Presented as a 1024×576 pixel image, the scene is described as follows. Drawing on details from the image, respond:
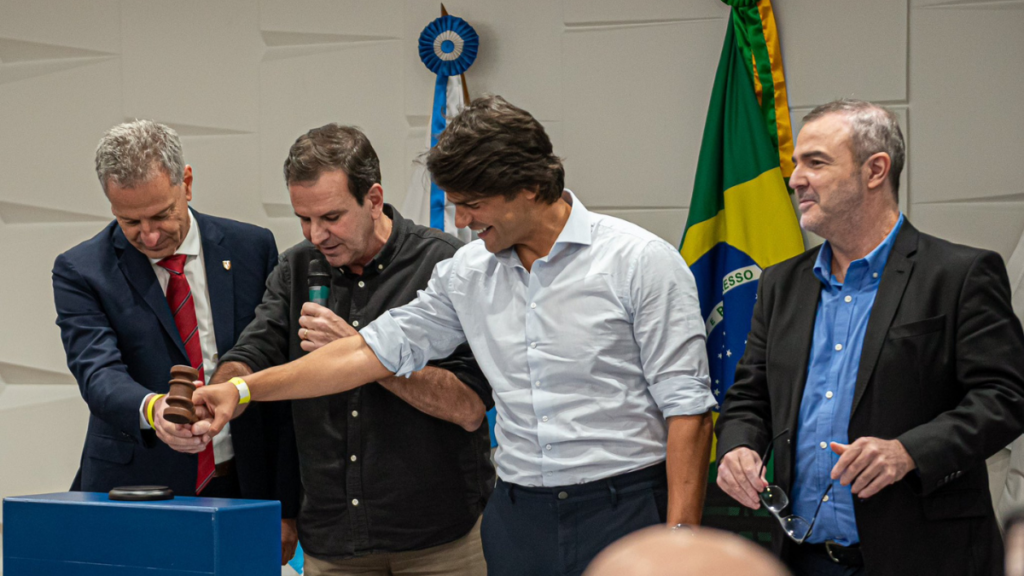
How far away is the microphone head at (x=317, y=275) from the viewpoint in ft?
8.01

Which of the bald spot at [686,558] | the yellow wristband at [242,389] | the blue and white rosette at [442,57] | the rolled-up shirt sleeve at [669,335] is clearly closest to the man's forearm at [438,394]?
the yellow wristband at [242,389]

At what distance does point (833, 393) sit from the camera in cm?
200

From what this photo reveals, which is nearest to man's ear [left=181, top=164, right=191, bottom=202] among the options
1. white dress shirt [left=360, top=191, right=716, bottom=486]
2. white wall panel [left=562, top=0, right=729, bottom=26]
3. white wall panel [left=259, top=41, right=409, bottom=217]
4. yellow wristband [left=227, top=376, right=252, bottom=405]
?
yellow wristband [left=227, top=376, right=252, bottom=405]

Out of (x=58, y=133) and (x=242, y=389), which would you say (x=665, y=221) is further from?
(x=58, y=133)

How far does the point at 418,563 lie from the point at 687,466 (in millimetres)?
809

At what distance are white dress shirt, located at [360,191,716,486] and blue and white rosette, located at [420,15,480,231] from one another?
1689mm

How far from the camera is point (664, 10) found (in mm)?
3762

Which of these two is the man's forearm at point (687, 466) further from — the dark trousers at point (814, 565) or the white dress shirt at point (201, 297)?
the white dress shirt at point (201, 297)

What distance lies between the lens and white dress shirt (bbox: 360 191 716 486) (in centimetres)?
205

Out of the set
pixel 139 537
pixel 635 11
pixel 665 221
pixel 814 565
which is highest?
pixel 635 11

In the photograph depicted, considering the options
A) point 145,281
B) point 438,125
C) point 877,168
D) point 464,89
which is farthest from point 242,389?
point 464,89

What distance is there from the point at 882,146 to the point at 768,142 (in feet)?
4.98

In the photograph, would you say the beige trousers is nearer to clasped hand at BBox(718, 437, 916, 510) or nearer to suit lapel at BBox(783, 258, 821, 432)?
suit lapel at BBox(783, 258, 821, 432)

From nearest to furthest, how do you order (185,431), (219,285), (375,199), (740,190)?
(185,431) → (375,199) → (219,285) → (740,190)
